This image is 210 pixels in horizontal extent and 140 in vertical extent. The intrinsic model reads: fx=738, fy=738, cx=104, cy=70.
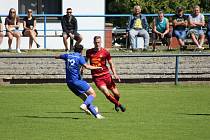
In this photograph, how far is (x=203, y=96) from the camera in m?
21.3

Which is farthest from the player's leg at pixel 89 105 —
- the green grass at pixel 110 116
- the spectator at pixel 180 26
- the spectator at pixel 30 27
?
the spectator at pixel 30 27

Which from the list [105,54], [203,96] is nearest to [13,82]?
[203,96]

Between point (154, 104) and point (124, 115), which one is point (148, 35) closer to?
point (154, 104)

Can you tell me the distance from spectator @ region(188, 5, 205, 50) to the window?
918cm

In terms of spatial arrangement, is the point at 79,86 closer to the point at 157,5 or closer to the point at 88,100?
the point at 88,100

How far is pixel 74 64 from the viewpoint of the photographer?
1570 cm

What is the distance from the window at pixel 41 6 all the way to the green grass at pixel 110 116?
971 centimetres

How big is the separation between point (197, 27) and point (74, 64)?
1160 cm

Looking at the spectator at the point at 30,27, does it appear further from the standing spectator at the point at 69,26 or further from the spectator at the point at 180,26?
the spectator at the point at 180,26

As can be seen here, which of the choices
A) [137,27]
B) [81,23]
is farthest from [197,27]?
[81,23]

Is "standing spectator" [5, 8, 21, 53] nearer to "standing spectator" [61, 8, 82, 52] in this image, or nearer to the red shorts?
"standing spectator" [61, 8, 82, 52]

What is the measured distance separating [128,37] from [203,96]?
6.01 metres

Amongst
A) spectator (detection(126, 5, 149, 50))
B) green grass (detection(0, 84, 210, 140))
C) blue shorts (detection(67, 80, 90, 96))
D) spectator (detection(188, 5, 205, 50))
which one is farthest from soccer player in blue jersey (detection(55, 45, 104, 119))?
spectator (detection(188, 5, 205, 50))

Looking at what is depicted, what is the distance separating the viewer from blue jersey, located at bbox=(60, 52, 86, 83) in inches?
616
